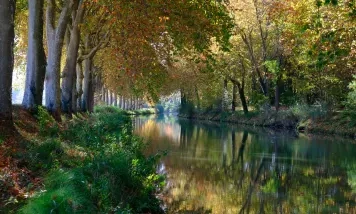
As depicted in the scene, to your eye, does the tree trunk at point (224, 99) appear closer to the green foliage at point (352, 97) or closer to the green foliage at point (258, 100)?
the green foliage at point (258, 100)

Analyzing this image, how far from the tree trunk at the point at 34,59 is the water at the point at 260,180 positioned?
5.83 m

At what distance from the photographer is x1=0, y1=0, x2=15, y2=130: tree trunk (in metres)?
11.9

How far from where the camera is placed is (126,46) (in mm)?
17172

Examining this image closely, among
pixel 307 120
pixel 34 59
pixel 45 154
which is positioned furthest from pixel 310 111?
pixel 45 154

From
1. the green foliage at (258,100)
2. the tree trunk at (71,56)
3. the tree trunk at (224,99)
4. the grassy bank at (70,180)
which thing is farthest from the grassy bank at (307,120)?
the grassy bank at (70,180)

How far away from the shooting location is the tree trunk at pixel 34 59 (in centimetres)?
1812

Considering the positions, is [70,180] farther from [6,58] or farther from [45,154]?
[6,58]

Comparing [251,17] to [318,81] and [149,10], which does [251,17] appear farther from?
[149,10]

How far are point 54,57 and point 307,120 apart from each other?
83.8 ft

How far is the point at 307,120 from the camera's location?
130 ft

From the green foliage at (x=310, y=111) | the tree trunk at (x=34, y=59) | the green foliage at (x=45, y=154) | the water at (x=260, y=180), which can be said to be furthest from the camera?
the green foliage at (x=310, y=111)

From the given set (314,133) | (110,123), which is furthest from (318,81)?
(110,123)

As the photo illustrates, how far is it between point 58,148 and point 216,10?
819cm

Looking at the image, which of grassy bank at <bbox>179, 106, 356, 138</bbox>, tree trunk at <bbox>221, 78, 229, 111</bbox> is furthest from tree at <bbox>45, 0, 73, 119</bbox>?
tree trunk at <bbox>221, 78, 229, 111</bbox>
